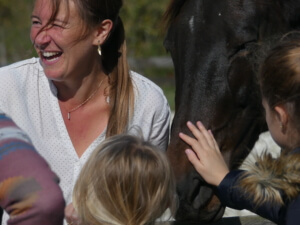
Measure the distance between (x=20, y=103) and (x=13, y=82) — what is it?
0.09m

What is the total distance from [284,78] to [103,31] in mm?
1069

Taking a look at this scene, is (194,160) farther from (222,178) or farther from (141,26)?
(141,26)

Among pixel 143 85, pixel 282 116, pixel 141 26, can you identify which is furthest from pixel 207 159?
pixel 141 26

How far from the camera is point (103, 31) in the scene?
2.95 meters

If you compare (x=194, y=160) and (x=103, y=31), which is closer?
(x=194, y=160)

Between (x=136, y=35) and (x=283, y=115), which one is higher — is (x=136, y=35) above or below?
below

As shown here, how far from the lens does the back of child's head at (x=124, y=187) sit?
72.3 inches

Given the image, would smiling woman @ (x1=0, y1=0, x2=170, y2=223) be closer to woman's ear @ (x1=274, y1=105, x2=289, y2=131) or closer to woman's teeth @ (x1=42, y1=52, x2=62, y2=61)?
woman's teeth @ (x1=42, y1=52, x2=62, y2=61)

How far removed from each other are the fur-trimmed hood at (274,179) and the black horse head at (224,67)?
Answer: 3.33 feet

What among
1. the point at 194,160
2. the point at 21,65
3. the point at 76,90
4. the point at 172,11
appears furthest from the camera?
the point at 172,11

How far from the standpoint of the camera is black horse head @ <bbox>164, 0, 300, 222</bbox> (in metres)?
3.20

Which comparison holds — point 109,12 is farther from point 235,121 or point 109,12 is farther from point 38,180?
point 38,180

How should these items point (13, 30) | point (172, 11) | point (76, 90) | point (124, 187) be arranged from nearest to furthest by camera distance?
point (124, 187)
point (76, 90)
point (172, 11)
point (13, 30)

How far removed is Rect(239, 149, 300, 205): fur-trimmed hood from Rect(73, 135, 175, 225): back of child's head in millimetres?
284
